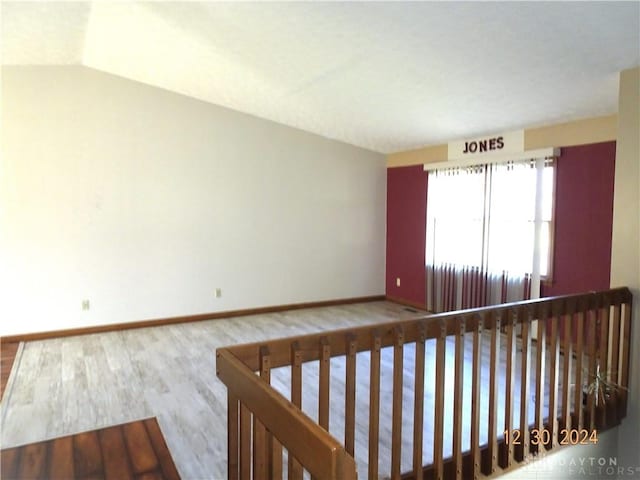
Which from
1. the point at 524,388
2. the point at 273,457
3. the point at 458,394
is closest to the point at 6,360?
the point at 273,457

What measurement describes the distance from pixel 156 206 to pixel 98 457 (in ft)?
10.8

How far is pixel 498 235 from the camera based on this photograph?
195 inches

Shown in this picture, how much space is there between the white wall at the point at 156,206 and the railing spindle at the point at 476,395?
13.0 feet

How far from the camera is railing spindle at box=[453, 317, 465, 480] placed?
7.16 feet

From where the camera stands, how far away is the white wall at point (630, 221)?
10.1 feet

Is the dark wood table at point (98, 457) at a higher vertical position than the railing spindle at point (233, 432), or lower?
lower

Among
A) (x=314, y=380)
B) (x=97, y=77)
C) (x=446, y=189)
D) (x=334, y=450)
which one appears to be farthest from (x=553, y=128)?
(x=97, y=77)

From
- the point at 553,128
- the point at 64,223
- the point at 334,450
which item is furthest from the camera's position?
the point at 64,223

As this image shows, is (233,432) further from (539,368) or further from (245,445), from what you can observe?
(539,368)

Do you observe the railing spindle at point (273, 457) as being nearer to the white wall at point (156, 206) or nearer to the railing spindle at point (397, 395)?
the railing spindle at point (397, 395)

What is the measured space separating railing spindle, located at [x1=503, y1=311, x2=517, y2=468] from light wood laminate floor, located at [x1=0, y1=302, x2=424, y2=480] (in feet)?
3.60

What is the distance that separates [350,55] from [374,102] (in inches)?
43.5

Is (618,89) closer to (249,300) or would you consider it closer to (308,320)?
(308,320)

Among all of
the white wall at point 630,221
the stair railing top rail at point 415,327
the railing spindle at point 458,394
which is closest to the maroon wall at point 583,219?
the white wall at point 630,221
